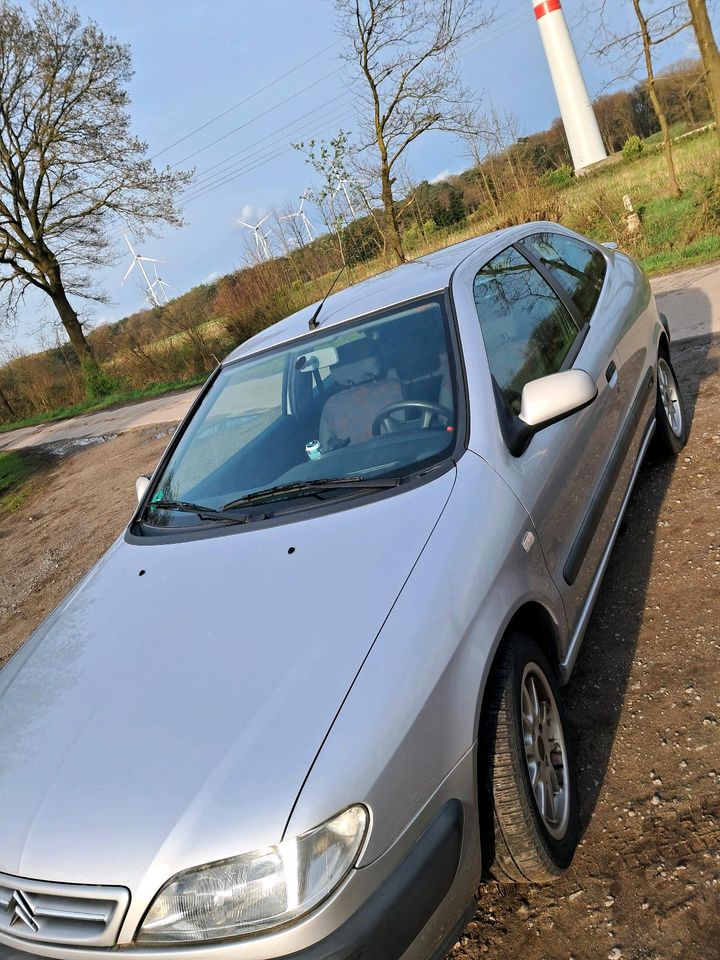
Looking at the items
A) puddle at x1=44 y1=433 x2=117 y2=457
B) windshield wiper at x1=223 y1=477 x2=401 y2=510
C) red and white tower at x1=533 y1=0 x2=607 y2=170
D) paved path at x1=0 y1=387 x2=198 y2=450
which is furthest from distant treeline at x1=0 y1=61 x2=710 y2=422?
red and white tower at x1=533 y1=0 x2=607 y2=170

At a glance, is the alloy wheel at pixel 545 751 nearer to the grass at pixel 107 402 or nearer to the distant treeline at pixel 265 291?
the distant treeline at pixel 265 291

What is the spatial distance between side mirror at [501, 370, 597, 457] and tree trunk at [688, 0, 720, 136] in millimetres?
10923

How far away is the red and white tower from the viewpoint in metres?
38.4

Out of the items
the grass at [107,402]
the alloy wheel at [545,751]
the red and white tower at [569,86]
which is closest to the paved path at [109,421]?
the grass at [107,402]

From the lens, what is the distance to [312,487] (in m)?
2.63

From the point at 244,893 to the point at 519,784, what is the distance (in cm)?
77

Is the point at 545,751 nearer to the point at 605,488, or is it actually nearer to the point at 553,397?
the point at 553,397

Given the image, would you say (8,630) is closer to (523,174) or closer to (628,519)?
(628,519)

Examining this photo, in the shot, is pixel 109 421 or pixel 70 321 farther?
pixel 70 321

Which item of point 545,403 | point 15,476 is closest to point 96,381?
point 15,476

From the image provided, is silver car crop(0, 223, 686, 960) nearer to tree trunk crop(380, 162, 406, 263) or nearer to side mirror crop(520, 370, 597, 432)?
side mirror crop(520, 370, 597, 432)

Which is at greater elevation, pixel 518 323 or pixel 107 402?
pixel 518 323

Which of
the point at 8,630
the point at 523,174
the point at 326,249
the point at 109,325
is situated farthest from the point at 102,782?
the point at 109,325

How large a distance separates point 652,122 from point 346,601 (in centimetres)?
5395
